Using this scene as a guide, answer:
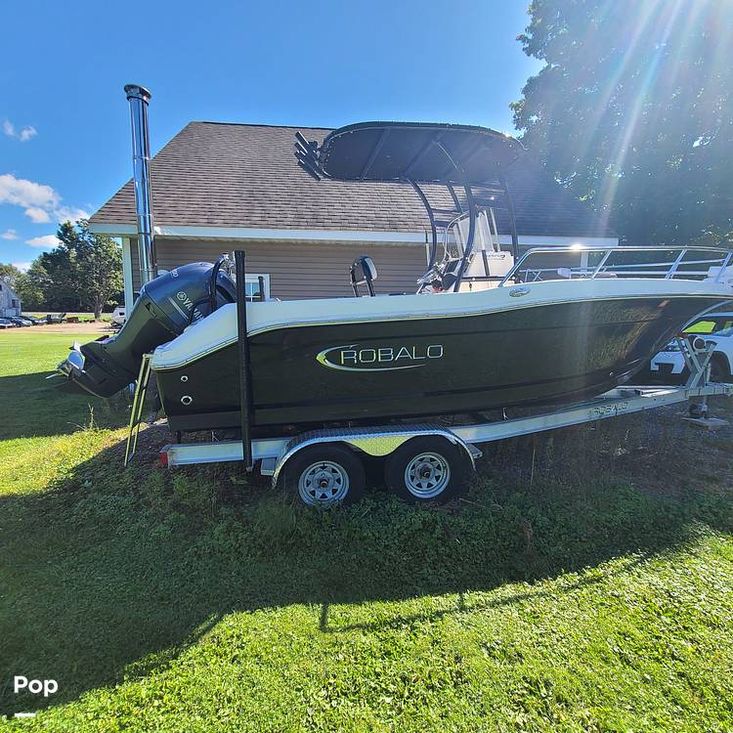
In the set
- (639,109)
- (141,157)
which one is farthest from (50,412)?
(639,109)

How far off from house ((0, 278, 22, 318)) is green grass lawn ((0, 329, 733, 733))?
214 feet

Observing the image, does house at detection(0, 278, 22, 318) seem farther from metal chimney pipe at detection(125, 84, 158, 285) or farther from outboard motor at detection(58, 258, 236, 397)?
outboard motor at detection(58, 258, 236, 397)

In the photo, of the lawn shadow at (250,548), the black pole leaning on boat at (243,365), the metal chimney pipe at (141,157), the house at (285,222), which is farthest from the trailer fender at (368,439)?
the house at (285,222)

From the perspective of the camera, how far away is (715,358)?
716cm

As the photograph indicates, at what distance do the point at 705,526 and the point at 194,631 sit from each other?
11.3 feet

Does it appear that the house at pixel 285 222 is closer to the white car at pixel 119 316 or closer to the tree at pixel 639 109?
the white car at pixel 119 316

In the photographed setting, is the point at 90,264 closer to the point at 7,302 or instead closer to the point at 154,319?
the point at 7,302

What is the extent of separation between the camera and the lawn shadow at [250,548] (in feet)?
7.41

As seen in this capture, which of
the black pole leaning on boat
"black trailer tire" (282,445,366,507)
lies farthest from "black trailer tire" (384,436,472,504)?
the black pole leaning on boat

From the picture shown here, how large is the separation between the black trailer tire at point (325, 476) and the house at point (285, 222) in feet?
14.8

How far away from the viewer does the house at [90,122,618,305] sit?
25.2 feet

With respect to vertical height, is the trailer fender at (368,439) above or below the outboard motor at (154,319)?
below

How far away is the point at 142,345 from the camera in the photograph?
391 centimetres

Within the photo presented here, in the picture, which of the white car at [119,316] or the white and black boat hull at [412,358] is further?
the white car at [119,316]
